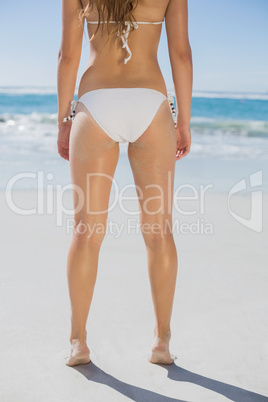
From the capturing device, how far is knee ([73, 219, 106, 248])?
1.79 meters

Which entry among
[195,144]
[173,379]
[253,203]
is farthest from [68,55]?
[195,144]

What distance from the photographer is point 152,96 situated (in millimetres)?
1738

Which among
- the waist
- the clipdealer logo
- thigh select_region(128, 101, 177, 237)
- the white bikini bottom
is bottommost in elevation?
the clipdealer logo

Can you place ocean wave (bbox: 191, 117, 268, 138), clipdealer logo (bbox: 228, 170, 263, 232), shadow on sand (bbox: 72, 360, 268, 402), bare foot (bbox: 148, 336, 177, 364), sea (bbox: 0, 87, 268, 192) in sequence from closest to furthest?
shadow on sand (bbox: 72, 360, 268, 402) → bare foot (bbox: 148, 336, 177, 364) → clipdealer logo (bbox: 228, 170, 263, 232) → sea (bbox: 0, 87, 268, 192) → ocean wave (bbox: 191, 117, 268, 138)

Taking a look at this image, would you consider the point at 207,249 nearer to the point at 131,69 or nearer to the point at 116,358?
the point at 116,358

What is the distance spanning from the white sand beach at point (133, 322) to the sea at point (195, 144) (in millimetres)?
1835

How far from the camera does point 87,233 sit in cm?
180

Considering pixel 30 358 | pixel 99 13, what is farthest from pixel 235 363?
pixel 99 13

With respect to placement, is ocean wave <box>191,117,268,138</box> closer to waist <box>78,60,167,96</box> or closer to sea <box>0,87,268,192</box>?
sea <box>0,87,268,192</box>

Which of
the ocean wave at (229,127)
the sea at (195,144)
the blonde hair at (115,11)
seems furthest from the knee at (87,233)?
the ocean wave at (229,127)

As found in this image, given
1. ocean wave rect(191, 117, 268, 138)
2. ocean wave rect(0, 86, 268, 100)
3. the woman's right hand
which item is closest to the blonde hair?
the woman's right hand

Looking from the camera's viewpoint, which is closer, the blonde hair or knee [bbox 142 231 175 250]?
the blonde hair

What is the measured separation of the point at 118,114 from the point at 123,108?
0.03 metres

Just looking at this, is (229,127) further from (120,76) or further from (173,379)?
(173,379)
